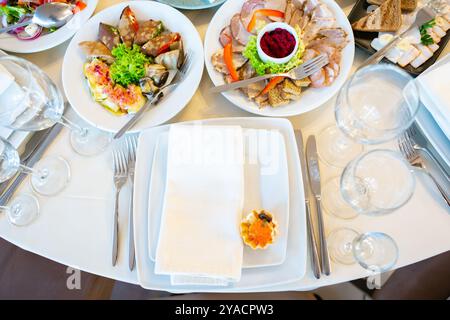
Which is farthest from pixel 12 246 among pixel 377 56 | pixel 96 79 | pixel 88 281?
pixel 377 56

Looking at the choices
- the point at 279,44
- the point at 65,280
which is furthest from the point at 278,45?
the point at 65,280

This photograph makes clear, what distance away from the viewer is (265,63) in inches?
34.6

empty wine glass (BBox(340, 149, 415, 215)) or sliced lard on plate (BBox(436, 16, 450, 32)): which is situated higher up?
sliced lard on plate (BBox(436, 16, 450, 32))

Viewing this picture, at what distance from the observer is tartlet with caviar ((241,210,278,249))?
27.9 inches

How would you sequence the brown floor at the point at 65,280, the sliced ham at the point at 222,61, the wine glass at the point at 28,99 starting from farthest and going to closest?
1. the brown floor at the point at 65,280
2. the sliced ham at the point at 222,61
3. the wine glass at the point at 28,99

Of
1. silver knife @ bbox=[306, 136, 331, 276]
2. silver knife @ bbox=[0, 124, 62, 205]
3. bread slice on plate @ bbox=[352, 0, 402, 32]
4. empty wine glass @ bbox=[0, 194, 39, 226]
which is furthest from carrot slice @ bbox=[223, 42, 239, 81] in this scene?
empty wine glass @ bbox=[0, 194, 39, 226]

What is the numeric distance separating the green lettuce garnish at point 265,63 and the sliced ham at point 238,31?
0.10ft

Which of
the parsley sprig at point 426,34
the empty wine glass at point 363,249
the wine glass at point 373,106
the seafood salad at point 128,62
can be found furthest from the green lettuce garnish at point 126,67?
the parsley sprig at point 426,34

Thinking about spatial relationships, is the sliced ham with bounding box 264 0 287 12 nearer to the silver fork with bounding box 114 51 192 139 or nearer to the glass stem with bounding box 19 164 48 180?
the silver fork with bounding box 114 51 192 139

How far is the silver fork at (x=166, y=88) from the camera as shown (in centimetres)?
86

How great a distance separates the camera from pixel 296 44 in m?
0.87

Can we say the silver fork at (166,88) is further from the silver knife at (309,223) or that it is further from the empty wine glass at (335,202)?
the empty wine glass at (335,202)

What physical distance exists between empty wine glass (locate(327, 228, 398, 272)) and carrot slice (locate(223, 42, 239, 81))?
44cm

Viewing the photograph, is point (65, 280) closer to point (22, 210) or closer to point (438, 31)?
point (22, 210)
